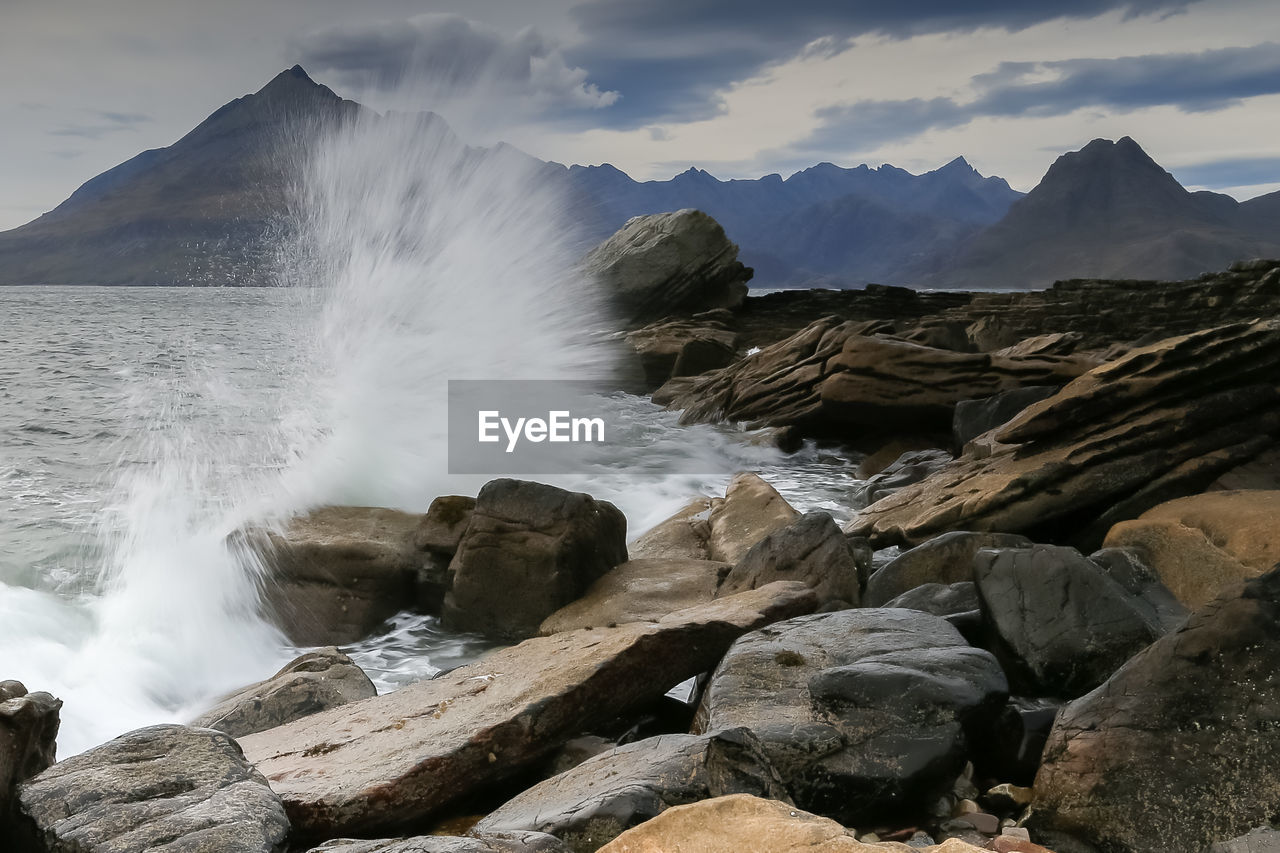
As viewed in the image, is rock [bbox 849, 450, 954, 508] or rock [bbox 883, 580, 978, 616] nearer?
rock [bbox 883, 580, 978, 616]

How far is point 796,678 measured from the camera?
3.96 m

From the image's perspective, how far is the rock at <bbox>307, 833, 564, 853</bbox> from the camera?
2559 mm

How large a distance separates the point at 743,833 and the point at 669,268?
30272mm

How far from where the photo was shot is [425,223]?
20891mm

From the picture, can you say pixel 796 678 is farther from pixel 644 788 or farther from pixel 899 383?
pixel 899 383

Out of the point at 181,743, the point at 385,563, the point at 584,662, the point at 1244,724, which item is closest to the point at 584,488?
the point at 385,563

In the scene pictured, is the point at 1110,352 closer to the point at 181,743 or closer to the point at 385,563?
the point at 385,563

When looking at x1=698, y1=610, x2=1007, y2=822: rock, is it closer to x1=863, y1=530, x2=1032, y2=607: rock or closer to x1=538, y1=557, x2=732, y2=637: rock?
x1=863, y1=530, x2=1032, y2=607: rock

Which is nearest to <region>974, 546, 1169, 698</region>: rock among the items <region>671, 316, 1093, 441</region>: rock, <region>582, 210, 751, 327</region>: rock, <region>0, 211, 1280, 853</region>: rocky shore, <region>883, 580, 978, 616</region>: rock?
<region>0, 211, 1280, 853</region>: rocky shore

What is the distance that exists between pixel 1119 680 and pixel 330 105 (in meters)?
21.2

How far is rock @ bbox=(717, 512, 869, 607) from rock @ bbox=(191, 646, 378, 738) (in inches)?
95.8

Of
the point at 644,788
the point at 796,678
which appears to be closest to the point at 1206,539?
the point at 796,678

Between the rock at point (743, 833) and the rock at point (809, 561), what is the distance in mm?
3063

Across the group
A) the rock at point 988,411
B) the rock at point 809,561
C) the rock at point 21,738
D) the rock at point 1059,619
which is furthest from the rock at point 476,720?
the rock at point 988,411
